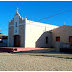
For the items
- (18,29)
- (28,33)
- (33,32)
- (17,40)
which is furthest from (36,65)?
(17,40)

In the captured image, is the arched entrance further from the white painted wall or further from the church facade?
the white painted wall

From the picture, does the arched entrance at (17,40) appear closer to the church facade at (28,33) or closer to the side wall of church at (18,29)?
the church facade at (28,33)

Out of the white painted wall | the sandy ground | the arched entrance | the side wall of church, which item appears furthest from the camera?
the arched entrance

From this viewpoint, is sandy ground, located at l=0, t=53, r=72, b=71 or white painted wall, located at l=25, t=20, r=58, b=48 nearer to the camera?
sandy ground, located at l=0, t=53, r=72, b=71

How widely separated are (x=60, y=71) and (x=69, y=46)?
948cm

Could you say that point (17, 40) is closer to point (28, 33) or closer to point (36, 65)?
point (28, 33)

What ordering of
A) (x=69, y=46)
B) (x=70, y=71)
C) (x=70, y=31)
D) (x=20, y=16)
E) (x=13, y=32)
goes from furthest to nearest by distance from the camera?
(x=13, y=32), (x=20, y=16), (x=70, y=31), (x=69, y=46), (x=70, y=71)

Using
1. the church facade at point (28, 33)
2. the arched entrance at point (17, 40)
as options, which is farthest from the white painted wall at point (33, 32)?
the arched entrance at point (17, 40)

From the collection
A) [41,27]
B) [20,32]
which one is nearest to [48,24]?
[41,27]

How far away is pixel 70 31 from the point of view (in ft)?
66.2

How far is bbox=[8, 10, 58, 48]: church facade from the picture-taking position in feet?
67.0

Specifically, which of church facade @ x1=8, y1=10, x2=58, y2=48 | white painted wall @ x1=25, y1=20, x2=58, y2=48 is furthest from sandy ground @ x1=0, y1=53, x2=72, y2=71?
church facade @ x1=8, y1=10, x2=58, y2=48

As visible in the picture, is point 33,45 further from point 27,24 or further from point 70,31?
point 70,31

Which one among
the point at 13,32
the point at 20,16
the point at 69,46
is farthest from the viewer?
the point at 13,32
